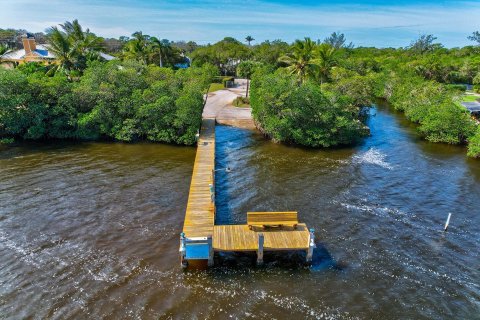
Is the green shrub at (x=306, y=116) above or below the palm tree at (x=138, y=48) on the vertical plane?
below

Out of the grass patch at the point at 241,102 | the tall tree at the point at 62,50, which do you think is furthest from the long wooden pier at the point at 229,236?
the tall tree at the point at 62,50

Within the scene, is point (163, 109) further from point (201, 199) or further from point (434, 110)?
point (434, 110)

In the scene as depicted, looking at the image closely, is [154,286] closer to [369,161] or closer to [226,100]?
[369,161]

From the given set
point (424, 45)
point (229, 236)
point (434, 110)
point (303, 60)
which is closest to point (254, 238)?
point (229, 236)

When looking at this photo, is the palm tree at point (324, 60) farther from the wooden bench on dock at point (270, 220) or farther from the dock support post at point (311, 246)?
the dock support post at point (311, 246)

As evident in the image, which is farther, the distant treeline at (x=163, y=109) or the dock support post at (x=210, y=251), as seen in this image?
the distant treeline at (x=163, y=109)

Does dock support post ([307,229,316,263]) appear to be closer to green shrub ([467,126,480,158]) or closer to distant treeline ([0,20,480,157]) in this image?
distant treeline ([0,20,480,157])
